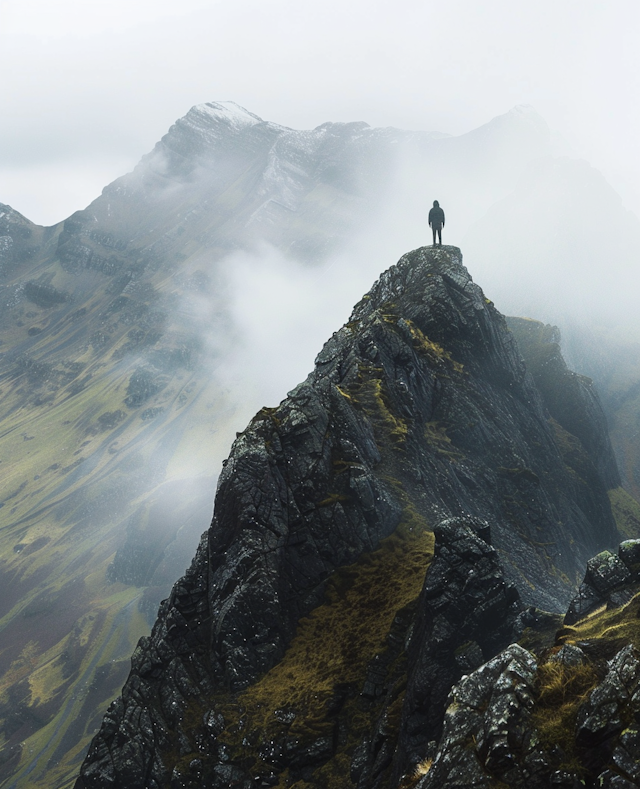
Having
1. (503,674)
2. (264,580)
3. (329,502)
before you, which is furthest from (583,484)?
(503,674)

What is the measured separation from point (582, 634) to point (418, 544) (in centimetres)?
2556

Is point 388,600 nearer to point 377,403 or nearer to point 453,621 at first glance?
point 453,621

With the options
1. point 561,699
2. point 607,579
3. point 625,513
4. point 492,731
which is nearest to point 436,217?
point 607,579

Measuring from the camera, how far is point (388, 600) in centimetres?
4534

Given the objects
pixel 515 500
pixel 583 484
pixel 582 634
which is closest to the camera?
pixel 582 634

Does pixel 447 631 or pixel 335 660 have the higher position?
pixel 335 660

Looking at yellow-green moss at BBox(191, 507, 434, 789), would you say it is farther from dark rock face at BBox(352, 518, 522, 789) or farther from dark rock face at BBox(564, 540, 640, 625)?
dark rock face at BBox(564, 540, 640, 625)

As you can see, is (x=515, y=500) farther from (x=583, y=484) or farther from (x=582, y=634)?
(x=582, y=634)

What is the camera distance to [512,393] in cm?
7812

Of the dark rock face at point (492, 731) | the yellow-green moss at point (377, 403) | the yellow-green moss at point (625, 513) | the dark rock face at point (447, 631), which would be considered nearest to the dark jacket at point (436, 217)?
the yellow-green moss at point (377, 403)

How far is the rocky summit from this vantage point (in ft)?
66.4

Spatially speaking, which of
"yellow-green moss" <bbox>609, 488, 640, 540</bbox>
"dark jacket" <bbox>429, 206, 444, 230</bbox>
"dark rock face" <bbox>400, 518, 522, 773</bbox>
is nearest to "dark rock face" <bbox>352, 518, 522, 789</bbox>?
"dark rock face" <bbox>400, 518, 522, 773</bbox>

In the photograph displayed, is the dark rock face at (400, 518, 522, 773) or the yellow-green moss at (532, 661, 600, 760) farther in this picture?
the dark rock face at (400, 518, 522, 773)

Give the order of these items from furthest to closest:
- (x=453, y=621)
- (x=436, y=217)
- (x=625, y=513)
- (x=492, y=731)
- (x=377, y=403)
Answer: (x=625, y=513), (x=436, y=217), (x=377, y=403), (x=453, y=621), (x=492, y=731)
